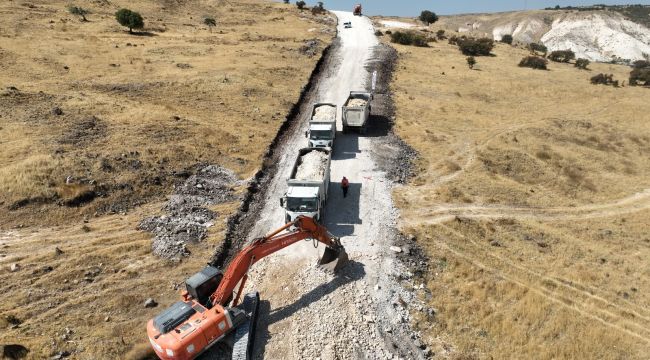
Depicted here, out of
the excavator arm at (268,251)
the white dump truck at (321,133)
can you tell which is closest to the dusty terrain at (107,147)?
the excavator arm at (268,251)

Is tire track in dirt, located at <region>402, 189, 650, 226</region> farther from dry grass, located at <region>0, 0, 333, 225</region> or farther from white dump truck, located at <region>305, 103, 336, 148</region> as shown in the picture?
dry grass, located at <region>0, 0, 333, 225</region>

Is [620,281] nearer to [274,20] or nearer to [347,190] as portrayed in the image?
[347,190]

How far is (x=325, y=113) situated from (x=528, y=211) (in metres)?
17.3

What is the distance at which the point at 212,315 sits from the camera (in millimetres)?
15641

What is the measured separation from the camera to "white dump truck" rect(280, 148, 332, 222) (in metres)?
23.4

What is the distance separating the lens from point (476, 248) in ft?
82.0

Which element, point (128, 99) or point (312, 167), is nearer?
point (312, 167)

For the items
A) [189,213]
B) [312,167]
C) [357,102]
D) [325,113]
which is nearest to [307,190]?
[312,167]

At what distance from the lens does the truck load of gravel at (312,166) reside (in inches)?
1012

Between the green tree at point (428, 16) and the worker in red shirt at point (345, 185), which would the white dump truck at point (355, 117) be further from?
the green tree at point (428, 16)

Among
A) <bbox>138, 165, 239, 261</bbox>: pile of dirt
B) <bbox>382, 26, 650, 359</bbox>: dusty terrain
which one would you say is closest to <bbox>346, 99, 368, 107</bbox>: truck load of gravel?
<bbox>382, 26, 650, 359</bbox>: dusty terrain

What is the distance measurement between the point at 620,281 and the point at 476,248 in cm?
783

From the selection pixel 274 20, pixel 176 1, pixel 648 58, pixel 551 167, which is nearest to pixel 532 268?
pixel 551 167

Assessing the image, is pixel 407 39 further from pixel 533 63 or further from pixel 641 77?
pixel 641 77
